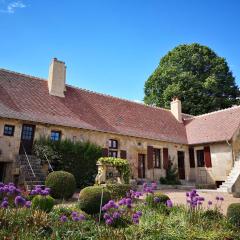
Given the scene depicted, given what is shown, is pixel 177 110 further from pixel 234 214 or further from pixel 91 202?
pixel 91 202

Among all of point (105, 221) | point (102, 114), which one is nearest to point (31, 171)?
point (105, 221)

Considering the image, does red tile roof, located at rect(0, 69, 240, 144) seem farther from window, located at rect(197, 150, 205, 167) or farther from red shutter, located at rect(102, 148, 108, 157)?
red shutter, located at rect(102, 148, 108, 157)

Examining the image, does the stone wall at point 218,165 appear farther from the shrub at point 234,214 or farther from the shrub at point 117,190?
the shrub at point 234,214

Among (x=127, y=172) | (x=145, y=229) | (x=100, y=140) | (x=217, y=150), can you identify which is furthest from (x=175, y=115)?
(x=145, y=229)

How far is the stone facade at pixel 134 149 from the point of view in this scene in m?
13.3

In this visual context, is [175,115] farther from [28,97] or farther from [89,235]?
[89,235]

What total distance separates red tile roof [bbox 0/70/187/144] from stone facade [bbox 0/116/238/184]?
423mm

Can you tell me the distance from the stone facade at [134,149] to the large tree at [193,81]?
990cm

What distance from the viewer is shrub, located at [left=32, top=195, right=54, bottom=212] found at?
258 inches

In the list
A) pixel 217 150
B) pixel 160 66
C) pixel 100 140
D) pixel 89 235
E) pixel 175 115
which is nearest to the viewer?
pixel 89 235

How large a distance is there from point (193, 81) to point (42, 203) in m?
26.6

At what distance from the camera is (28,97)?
1559 centimetres

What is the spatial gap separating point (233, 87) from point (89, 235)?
29967 millimetres

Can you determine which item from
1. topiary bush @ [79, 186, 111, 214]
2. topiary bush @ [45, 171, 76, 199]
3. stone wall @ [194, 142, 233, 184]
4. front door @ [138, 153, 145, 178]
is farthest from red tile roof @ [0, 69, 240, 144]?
topiary bush @ [79, 186, 111, 214]
